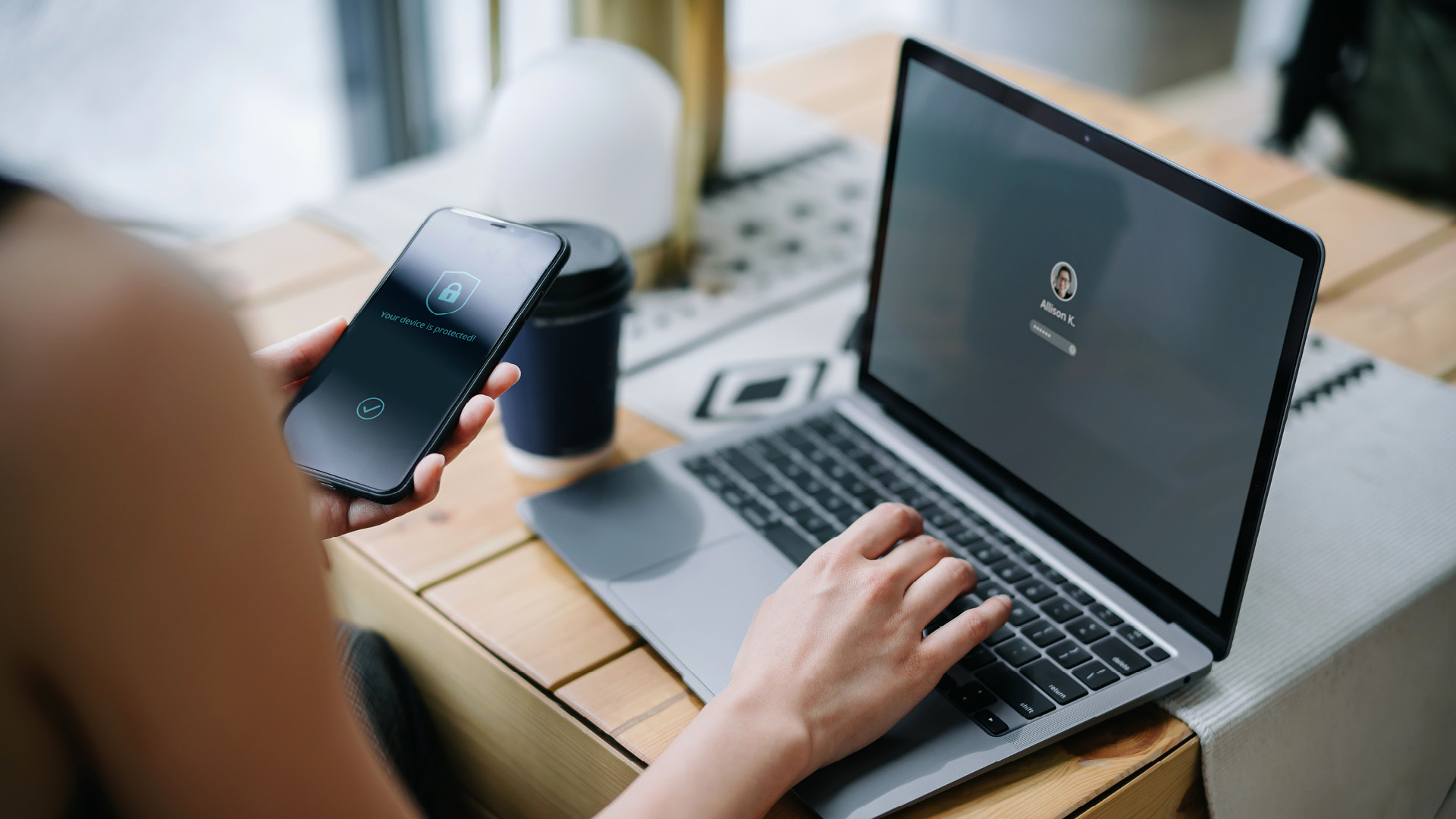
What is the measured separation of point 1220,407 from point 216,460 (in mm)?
492

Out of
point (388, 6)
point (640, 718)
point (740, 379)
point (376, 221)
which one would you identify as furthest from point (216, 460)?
point (388, 6)

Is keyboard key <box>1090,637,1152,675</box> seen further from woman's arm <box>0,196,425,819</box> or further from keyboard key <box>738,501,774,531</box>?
woman's arm <box>0,196,425,819</box>

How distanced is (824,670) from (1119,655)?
183 mm

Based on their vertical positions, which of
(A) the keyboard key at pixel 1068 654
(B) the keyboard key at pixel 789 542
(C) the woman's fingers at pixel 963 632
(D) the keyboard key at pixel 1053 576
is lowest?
(B) the keyboard key at pixel 789 542

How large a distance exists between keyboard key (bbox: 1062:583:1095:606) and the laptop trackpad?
0.56 ft

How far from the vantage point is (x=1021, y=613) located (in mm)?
655

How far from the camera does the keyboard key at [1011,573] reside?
684mm

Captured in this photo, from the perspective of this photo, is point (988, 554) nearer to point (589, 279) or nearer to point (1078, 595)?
point (1078, 595)

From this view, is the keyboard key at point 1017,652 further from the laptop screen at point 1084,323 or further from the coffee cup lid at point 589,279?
the coffee cup lid at point 589,279

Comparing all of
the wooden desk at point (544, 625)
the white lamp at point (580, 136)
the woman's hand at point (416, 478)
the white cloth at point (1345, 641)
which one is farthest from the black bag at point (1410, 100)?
the woman's hand at point (416, 478)

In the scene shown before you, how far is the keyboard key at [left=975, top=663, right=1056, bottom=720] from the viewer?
23.3 inches

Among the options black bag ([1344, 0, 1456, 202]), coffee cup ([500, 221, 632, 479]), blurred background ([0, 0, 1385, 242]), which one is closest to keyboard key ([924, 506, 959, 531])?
coffee cup ([500, 221, 632, 479])

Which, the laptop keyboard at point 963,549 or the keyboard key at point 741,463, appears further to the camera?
the keyboard key at point 741,463

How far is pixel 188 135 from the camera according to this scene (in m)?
2.05
